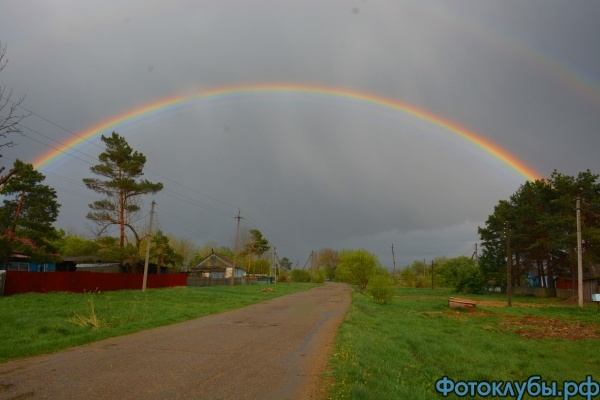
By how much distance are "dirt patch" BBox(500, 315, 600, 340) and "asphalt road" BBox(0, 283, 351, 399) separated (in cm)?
1058

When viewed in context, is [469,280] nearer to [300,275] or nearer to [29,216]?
[300,275]

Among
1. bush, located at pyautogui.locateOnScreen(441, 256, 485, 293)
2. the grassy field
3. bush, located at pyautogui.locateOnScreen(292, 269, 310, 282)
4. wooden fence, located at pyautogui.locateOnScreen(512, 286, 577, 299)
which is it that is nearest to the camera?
the grassy field

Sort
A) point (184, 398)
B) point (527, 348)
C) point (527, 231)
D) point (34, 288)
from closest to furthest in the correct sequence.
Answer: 1. point (184, 398)
2. point (527, 348)
3. point (34, 288)
4. point (527, 231)

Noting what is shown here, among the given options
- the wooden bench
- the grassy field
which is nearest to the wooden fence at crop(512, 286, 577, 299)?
the wooden bench

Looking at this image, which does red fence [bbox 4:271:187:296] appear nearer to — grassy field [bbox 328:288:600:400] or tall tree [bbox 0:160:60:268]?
tall tree [bbox 0:160:60:268]

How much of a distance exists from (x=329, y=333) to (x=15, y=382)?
9145mm

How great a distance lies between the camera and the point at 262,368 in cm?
827

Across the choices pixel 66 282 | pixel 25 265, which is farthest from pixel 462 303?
pixel 25 265

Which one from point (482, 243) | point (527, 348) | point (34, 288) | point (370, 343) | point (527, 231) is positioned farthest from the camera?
point (482, 243)

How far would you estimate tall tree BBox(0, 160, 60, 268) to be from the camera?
33.0m

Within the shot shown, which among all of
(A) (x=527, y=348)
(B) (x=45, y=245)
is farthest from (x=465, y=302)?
(B) (x=45, y=245)

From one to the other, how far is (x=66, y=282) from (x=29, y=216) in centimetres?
912

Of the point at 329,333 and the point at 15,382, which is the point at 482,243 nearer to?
the point at 329,333

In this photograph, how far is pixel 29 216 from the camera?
36.0 meters
